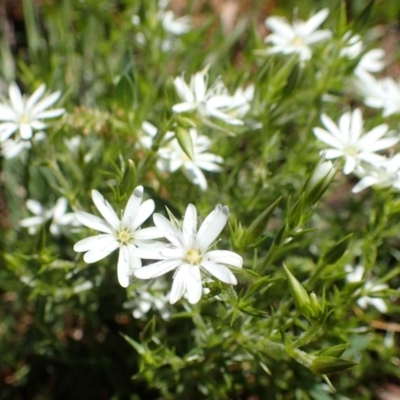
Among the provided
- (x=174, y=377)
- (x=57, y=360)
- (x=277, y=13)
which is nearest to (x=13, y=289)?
(x=57, y=360)

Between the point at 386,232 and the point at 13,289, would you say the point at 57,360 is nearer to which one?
the point at 13,289

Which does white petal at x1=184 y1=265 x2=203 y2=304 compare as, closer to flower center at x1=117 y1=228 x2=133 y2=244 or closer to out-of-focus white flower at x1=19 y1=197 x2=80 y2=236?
flower center at x1=117 y1=228 x2=133 y2=244

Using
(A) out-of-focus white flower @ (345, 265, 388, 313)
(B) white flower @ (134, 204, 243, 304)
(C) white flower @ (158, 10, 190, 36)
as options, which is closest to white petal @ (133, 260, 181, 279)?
(B) white flower @ (134, 204, 243, 304)

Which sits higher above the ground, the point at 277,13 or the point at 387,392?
the point at 277,13

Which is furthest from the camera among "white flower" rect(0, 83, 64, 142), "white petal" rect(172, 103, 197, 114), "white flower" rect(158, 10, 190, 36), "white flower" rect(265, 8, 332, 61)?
"white flower" rect(158, 10, 190, 36)

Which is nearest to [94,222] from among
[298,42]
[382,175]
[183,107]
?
[183,107]

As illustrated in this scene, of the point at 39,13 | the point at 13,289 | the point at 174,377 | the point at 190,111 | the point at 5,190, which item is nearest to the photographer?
the point at 190,111
